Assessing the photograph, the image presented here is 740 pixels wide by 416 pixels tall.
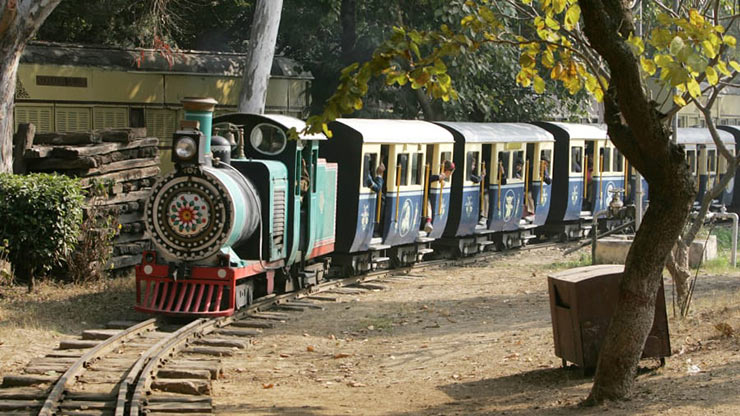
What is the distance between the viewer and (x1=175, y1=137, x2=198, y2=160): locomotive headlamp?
1292 cm

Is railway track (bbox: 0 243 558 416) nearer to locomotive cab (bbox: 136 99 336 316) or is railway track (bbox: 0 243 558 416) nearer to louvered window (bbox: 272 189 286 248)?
locomotive cab (bbox: 136 99 336 316)

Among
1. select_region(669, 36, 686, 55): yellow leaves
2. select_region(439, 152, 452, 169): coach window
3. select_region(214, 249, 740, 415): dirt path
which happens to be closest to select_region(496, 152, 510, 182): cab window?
select_region(439, 152, 452, 169): coach window

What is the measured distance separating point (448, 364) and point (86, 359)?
3642mm

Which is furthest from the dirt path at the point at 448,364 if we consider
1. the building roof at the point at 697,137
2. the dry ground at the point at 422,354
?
the building roof at the point at 697,137

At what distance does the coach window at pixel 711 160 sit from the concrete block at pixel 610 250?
1196 centimetres

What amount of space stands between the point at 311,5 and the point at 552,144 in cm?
664

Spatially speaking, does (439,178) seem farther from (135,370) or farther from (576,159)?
(135,370)

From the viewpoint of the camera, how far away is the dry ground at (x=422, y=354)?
9.13 meters

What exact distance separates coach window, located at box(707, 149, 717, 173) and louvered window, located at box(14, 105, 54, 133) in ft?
59.9

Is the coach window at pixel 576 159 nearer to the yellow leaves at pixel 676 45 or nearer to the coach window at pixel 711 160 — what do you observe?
the coach window at pixel 711 160

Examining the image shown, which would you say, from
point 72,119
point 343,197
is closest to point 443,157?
point 343,197

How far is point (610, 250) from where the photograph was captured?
18.9 m

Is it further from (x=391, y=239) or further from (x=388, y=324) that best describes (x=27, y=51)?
(x=388, y=324)

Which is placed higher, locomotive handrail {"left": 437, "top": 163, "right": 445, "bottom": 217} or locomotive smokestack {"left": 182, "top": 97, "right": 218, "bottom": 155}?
locomotive smokestack {"left": 182, "top": 97, "right": 218, "bottom": 155}
